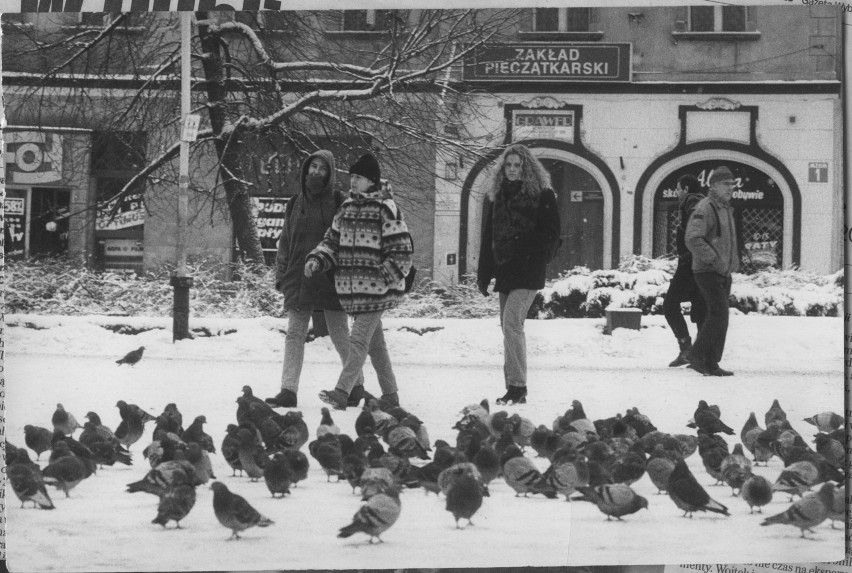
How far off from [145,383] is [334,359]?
25.0 inches

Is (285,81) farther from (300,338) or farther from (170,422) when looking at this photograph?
(170,422)

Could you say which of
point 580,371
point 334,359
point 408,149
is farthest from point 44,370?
point 580,371

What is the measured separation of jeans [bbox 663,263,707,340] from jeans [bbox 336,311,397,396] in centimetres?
96

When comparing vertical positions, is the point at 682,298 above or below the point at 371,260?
below

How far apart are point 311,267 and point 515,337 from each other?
0.72 m

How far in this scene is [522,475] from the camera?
3406 millimetres

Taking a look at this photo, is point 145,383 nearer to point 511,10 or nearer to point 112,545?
point 112,545

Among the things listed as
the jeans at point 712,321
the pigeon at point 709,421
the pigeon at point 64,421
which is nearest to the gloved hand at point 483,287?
the jeans at point 712,321

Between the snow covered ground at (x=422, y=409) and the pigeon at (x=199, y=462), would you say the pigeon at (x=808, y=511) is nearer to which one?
the snow covered ground at (x=422, y=409)

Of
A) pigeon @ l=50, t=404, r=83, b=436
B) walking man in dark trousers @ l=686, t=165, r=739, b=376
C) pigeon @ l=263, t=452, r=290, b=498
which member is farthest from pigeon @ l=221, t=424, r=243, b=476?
walking man in dark trousers @ l=686, t=165, r=739, b=376

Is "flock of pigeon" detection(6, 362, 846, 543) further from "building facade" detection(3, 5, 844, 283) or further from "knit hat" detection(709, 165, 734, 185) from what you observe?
"knit hat" detection(709, 165, 734, 185)

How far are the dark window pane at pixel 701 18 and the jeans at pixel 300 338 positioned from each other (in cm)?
150

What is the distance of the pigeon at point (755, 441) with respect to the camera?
11.5ft

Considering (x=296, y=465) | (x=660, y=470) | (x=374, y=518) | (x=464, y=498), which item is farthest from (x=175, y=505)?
(x=660, y=470)
